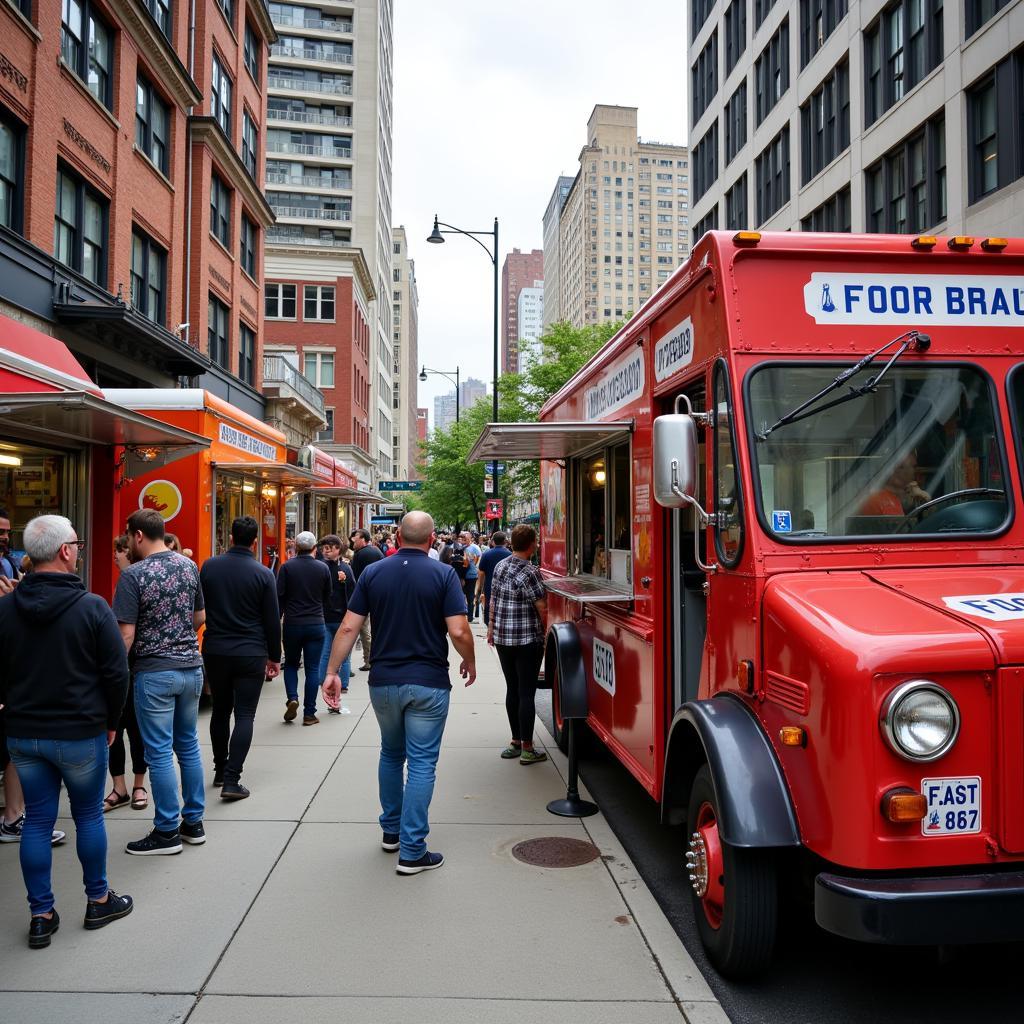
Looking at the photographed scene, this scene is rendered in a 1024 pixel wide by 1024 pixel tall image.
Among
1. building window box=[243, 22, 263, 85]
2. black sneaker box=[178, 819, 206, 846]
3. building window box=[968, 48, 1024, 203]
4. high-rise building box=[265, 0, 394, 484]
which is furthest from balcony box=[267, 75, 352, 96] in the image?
black sneaker box=[178, 819, 206, 846]

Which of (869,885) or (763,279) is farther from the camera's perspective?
(763,279)

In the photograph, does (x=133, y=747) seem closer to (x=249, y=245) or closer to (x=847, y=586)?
(x=847, y=586)

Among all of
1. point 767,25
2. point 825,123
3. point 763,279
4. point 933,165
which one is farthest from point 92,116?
point 767,25

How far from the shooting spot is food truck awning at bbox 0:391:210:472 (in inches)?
251

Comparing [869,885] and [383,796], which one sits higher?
[869,885]

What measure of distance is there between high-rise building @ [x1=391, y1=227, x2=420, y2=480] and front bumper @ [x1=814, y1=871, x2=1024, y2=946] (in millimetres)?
92251

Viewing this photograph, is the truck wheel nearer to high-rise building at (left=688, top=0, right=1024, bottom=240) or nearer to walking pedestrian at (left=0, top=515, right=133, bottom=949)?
walking pedestrian at (left=0, top=515, right=133, bottom=949)

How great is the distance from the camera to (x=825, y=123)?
79.6 feet

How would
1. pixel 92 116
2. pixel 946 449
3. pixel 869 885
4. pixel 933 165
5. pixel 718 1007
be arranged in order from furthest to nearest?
pixel 933 165 → pixel 92 116 → pixel 946 449 → pixel 718 1007 → pixel 869 885

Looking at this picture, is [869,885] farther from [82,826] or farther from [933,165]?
[933,165]

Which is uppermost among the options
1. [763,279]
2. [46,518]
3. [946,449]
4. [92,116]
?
[92,116]

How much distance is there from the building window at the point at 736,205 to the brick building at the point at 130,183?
54.1ft

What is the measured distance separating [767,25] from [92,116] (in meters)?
22.1

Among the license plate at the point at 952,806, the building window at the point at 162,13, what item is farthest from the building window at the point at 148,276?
the license plate at the point at 952,806
